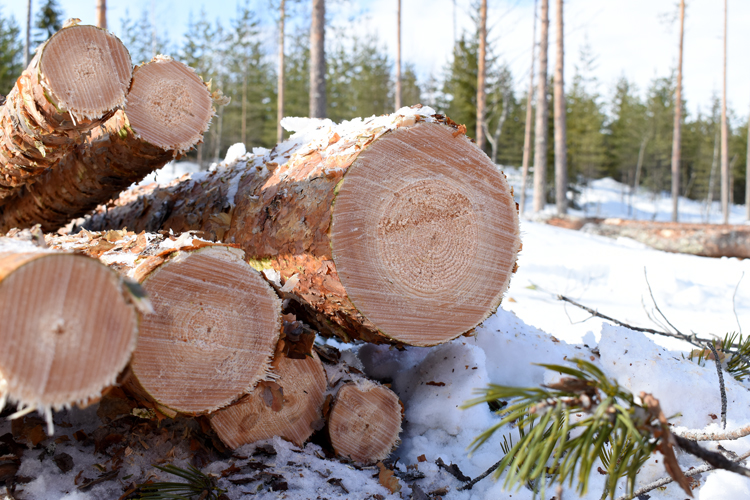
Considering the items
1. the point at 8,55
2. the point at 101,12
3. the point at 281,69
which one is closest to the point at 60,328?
the point at 101,12

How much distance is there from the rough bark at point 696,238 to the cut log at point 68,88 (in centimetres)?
794

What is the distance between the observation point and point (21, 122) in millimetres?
1802

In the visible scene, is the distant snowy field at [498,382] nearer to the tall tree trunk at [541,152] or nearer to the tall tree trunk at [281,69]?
the tall tree trunk at [541,152]

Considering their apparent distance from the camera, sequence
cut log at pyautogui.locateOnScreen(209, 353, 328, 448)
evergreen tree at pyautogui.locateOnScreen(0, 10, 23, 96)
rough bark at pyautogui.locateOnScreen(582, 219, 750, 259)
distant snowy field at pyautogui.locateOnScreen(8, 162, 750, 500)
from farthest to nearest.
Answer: evergreen tree at pyautogui.locateOnScreen(0, 10, 23, 96)
rough bark at pyautogui.locateOnScreen(582, 219, 750, 259)
cut log at pyautogui.locateOnScreen(209, 353, 328, 448)
distant snowy field at pyautogui.locateOnScreen(8, 162, 750, 500)

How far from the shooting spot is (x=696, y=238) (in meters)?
7.03

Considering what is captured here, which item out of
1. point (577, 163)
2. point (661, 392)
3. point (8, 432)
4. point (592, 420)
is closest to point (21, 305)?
point (592, 420)

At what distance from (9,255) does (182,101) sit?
143cm

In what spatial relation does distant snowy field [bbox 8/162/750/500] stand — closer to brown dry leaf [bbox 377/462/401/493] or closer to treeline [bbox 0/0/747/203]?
brown dry leaf [bbox 377/462/401/493]

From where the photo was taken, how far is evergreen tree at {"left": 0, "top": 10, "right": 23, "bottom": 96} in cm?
1827

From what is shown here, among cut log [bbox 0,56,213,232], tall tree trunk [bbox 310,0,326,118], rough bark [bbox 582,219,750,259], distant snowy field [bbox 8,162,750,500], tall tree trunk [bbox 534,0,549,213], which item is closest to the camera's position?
distant snowy field [bbox 8,162,750,500]

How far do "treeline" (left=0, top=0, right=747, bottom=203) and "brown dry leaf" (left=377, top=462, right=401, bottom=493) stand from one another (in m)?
14.7

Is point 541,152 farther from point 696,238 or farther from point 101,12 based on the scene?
point 101,12

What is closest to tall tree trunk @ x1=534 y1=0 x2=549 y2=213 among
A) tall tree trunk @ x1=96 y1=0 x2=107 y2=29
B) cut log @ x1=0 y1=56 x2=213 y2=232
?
tall tree trunk @ x1=96 y1=0 x2=107 y2=29

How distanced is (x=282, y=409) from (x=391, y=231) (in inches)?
32.1
